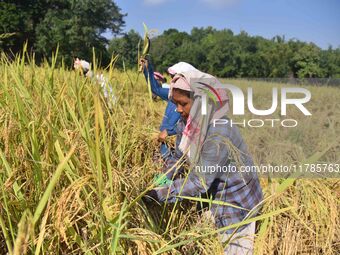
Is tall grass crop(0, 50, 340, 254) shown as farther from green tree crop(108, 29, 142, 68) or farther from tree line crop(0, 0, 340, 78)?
tree line crop(0, 0, 340, 78)

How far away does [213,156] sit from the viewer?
136 centimetres

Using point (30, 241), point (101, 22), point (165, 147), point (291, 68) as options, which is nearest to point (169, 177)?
point (165, 147)

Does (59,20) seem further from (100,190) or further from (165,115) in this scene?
(100,190)

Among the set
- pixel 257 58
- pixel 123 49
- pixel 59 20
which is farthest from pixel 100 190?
pixel 257 58

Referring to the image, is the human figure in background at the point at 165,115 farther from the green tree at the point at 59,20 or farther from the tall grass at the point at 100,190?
the green tree at the point at 59,20

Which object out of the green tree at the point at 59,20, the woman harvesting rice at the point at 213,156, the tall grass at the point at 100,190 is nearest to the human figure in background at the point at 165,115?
the tall grass at the point at 100,190

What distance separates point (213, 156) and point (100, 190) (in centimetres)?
52

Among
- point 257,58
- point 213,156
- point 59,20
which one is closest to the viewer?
point 213,156

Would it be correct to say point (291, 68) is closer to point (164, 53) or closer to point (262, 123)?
point (164, 53)

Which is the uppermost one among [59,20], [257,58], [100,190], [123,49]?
[59,20]

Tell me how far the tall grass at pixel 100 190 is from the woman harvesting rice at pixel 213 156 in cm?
8

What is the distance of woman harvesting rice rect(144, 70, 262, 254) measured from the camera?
4.45 ft

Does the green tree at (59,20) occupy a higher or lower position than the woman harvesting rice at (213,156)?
higher

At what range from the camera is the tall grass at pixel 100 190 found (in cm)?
100
